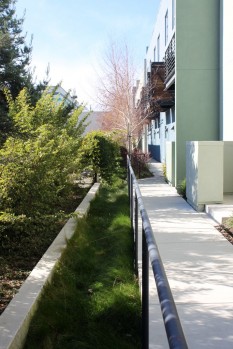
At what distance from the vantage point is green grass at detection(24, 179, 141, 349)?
341 cm

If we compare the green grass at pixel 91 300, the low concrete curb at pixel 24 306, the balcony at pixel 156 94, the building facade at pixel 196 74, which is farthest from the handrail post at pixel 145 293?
the balcony at pixel 156 94

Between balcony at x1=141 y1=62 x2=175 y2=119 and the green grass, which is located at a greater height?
balcony at x1=141 y1=62 x2=175 y2=119

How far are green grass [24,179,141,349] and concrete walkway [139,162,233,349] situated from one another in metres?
0.25

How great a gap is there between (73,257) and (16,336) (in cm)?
244

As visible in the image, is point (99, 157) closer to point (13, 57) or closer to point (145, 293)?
point (13, 57)

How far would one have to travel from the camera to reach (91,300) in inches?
166

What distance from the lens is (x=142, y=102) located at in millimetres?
26969

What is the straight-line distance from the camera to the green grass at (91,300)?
3.41 m

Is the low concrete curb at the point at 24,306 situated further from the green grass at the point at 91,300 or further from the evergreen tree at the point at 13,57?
the evergreen tree at the point at 13,57

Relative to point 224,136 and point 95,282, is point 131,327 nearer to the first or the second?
point 95,282

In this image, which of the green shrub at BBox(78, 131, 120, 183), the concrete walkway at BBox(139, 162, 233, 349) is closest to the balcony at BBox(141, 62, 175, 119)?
the green shrub at BBox(78, 131, 120, 183)

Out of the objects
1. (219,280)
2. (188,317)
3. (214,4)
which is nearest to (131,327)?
(188,317)

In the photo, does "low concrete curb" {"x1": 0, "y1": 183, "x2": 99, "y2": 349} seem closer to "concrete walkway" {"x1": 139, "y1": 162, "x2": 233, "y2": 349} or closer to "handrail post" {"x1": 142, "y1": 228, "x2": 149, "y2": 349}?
"handrail post" {"x1": 142, "y1": 228, "x2": 149, "y2": 349}

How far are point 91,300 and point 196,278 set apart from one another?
4.25 feet
